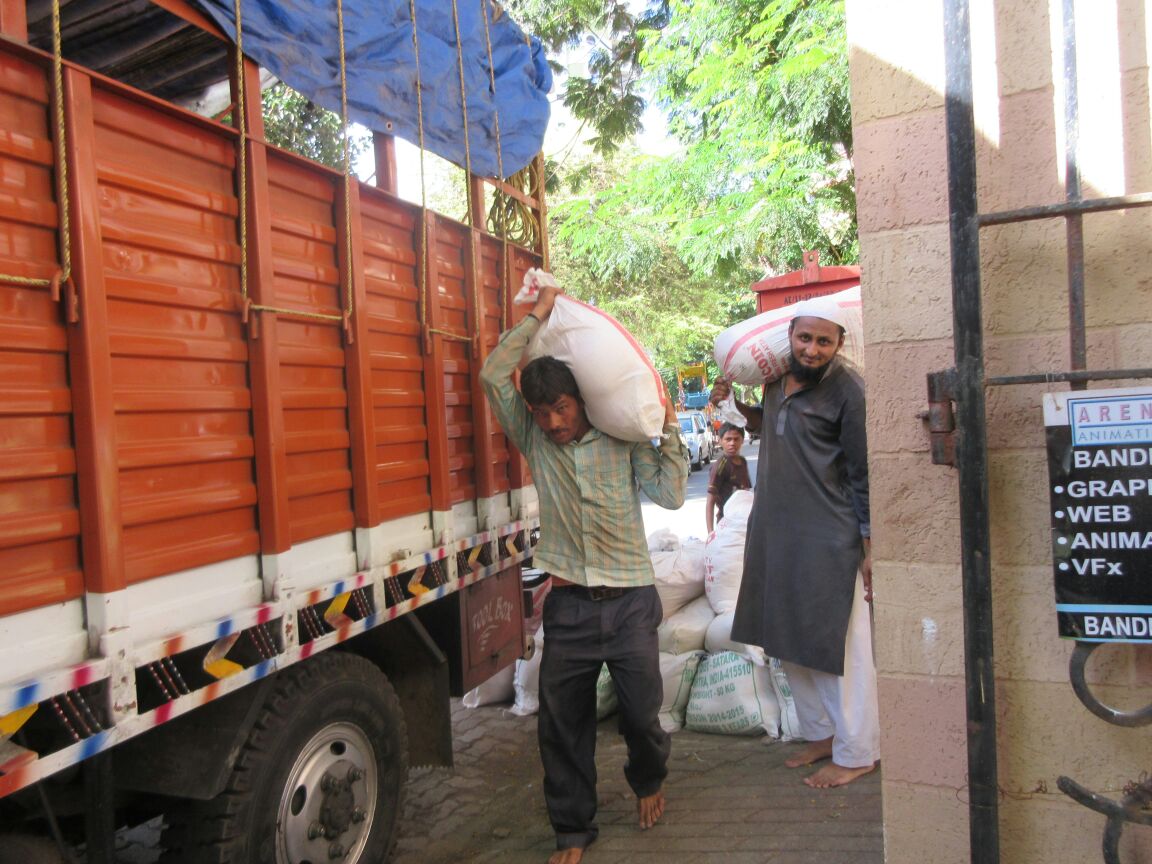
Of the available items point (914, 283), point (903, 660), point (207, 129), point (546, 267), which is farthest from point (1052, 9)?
point (546, 267)

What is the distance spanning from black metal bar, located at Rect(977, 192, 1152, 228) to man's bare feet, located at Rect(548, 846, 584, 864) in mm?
2418

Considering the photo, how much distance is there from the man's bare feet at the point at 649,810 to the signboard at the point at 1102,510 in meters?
1.96

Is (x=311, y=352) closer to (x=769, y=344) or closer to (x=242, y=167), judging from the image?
(x=242, y=167)

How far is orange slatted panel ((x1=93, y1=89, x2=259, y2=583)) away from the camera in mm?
2023

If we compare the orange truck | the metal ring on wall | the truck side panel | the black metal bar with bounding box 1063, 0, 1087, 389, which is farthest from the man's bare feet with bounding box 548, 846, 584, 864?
the black metal bar with bounding box 1063, 0, 1087, 389

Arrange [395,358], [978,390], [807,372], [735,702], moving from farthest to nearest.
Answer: [735,702]
[807,372]
[395,358]
[978,390]

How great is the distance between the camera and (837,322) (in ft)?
11.6

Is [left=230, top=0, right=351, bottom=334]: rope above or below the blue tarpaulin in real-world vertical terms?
below

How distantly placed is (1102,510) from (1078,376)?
0.26m

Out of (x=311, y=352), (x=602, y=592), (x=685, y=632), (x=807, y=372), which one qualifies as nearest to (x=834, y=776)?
(x=685, y=632)

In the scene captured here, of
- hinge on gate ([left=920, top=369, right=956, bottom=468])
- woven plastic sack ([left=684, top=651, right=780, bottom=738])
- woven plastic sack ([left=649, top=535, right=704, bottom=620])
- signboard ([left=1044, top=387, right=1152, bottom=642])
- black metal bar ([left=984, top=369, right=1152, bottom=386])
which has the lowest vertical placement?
woven plastic sack ([left=684, top=651, right=780, bottom=738])

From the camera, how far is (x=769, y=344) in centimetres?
380

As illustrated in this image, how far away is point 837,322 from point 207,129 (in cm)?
228

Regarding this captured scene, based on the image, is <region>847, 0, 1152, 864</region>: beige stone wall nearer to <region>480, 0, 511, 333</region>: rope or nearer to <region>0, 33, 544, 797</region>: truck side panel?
<region>0, 33, 544, 797</region>: truck side panel
